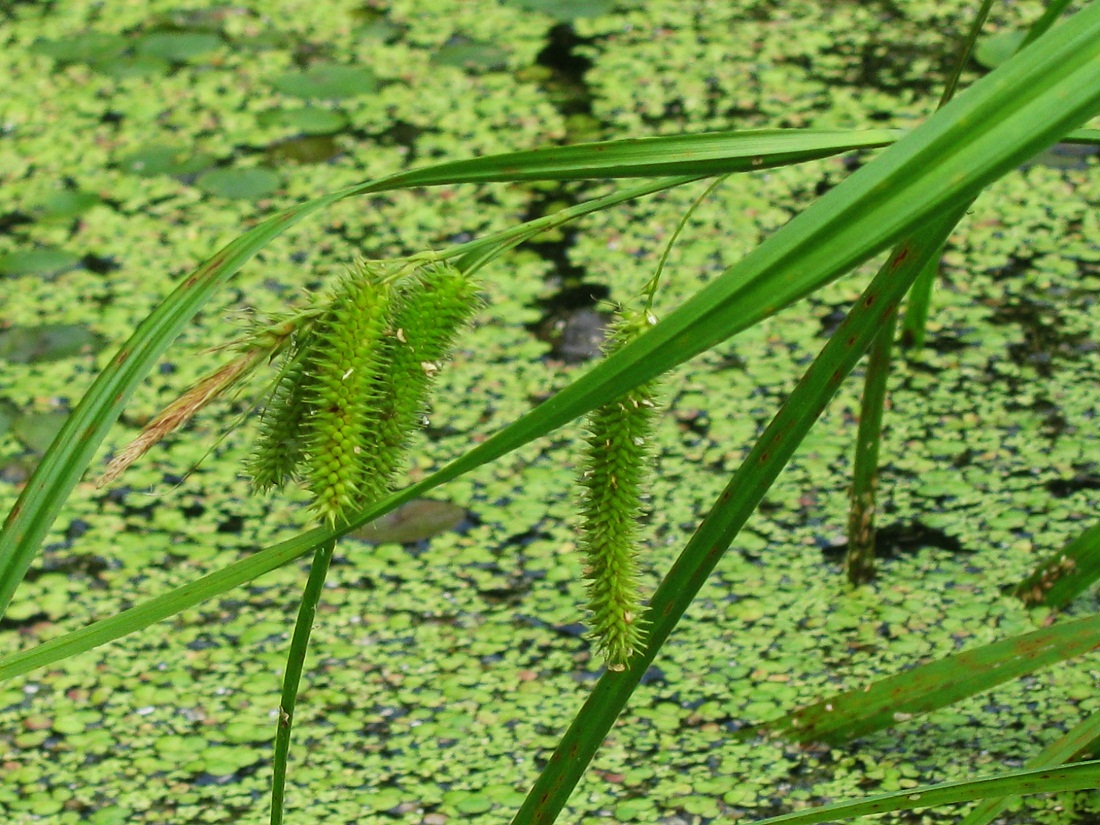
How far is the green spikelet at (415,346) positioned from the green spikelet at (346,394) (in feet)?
0.04

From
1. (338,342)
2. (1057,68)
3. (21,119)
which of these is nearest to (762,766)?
(338,342)

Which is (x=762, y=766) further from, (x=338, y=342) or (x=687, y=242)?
(x=687, y=242)

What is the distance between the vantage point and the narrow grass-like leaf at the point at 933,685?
1264 mm

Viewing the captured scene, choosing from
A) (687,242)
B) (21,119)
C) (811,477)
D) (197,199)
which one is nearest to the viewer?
(811,477)

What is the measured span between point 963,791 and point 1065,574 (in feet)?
2.55

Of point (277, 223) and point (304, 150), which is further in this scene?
point (304, 150)

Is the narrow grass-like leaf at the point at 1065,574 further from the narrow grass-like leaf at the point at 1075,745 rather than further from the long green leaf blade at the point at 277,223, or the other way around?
the long green leaf blade at the point at 277,223

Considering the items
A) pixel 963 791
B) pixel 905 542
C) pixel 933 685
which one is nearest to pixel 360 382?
pixel 963 791

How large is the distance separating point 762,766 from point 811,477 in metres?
0.50

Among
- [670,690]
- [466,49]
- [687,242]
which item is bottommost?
[670,690]

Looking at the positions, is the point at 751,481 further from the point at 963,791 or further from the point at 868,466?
the point at 868,466

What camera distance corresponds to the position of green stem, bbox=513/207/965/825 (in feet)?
2.73

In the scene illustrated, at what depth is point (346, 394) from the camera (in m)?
0.70

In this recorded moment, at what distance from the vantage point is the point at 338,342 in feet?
2.32
